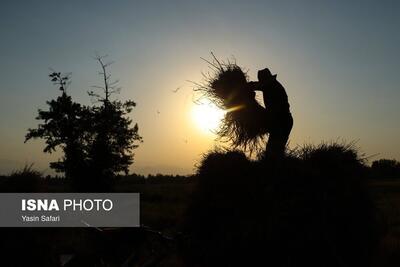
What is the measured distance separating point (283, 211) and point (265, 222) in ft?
0.97

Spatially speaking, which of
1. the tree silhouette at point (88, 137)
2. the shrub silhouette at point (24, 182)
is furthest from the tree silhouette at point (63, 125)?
the shrub silhouette at point (24, 182)

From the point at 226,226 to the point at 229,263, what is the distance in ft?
1.75

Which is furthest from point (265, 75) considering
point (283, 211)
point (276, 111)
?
point (283, 211)

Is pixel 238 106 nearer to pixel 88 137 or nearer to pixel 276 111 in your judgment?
pixel 276 111

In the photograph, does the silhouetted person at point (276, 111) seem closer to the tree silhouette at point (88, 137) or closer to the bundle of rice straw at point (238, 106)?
the bundle of rice straw at point (238, 106)

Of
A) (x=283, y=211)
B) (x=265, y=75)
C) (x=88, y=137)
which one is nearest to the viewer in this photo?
(x=283, y=211)

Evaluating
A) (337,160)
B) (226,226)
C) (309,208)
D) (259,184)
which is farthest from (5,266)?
(337,160)

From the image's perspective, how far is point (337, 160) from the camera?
7715 mm

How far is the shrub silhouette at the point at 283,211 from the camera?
683cm

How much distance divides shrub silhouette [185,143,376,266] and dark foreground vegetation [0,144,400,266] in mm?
14

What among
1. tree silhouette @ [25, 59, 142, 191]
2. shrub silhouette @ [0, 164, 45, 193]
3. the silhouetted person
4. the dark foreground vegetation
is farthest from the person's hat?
tree silhouette @ [25, 59, 142, 191]

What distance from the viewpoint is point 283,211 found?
6.87 meters

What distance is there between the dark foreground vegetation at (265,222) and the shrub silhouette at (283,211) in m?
0.01

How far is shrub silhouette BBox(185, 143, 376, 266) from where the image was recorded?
683 centimetres
